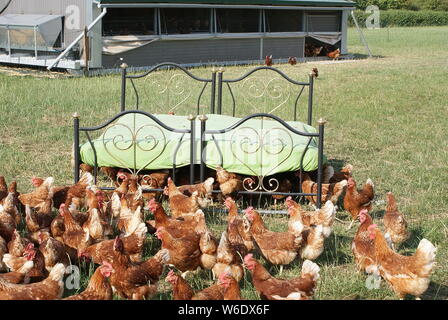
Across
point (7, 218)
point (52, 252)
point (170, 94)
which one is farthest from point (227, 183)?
point (170, 94)

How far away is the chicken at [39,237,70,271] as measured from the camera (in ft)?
16.9

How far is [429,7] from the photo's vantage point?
71.4 meters

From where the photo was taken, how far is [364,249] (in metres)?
5.53

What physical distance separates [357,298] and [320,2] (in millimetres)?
21375

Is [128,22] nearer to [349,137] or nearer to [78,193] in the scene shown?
[349,137]

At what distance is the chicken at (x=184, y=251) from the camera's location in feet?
17.5

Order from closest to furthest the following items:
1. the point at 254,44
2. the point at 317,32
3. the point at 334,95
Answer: the point at 334,95, the point at 254,44, the point at 317,32

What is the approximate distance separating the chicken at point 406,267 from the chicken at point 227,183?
7.76 feet

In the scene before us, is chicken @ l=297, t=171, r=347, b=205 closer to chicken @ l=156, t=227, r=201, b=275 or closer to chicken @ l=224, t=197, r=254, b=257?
chicken @ l=224, t=197, r=254, b=257

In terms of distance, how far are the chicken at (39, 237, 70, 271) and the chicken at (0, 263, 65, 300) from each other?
484 millimetres

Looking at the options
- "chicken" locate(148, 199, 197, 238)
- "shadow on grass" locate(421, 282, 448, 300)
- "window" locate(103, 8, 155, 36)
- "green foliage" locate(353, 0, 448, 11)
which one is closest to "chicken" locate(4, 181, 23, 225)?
"chicken" locate(148, 199, 197, 238)

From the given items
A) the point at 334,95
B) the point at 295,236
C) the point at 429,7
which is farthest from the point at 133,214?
the point at 429,7

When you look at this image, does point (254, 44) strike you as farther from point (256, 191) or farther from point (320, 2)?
point (256, 191)

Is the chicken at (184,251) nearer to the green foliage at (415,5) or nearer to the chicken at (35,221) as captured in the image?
the chicken at (35,221)
